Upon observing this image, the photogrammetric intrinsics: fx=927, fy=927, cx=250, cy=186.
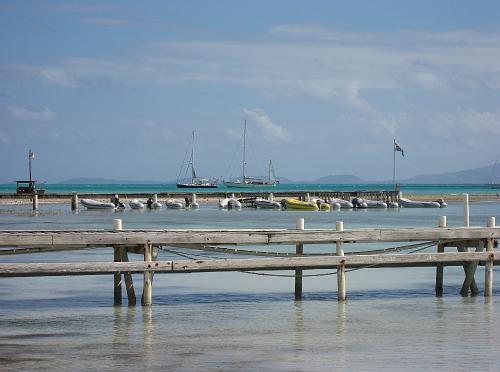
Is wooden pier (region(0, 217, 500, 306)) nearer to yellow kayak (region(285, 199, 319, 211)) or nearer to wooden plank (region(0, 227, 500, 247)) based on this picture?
wooden plank (region(0, 227, 500, 247))

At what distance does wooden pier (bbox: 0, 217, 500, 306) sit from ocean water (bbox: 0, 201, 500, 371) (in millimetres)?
886

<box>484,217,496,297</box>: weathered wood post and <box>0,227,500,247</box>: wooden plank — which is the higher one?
<box>0,227,500,247</box>: wooden plank

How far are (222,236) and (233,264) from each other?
595 millimetres

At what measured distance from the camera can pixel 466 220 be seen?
2167 centimetres

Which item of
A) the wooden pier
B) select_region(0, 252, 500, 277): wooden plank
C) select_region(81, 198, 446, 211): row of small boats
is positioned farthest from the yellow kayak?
select_region(0, 252, 500, 277): wooden plank

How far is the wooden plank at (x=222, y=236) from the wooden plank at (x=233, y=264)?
39cm

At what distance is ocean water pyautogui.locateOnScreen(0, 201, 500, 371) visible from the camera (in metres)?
13.4

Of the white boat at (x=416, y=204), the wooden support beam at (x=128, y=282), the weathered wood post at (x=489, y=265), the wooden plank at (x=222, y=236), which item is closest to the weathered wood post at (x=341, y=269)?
the wooden plank at (x=222, y=236)

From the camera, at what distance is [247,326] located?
54.3 feet

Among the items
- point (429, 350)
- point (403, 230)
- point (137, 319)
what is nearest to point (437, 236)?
point (403, 230)

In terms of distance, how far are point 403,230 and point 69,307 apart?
23.1 feet

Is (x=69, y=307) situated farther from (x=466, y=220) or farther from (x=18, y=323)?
(x=466, y=220)

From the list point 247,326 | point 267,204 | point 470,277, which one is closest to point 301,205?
point 267,204

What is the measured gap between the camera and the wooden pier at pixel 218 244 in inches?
677
